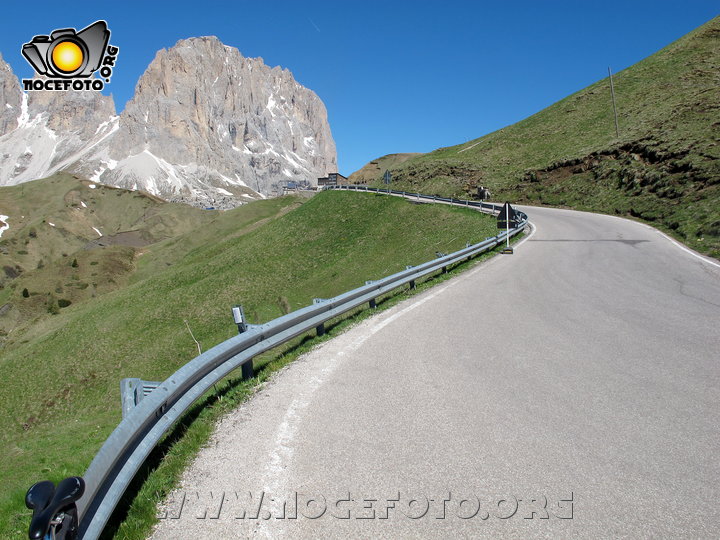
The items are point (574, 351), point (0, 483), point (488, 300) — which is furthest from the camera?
point (488, 300)

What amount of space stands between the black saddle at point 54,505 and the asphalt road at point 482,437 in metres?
0.71

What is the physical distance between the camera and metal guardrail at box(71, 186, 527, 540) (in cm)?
295

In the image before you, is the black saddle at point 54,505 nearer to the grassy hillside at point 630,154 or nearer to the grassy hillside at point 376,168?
the grassy hillside at point 630,154

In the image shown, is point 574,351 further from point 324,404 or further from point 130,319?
point 130,319

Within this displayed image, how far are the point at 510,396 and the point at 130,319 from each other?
1150 inches

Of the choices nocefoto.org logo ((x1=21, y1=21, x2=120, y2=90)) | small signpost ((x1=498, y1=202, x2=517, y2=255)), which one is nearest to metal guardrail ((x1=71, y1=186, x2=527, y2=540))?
small signpost ((x1=498, y1=202, x2=517, y2=255))

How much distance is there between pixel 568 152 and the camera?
4812 centimetres

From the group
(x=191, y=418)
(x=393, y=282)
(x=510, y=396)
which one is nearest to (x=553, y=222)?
(x=393, y=282)

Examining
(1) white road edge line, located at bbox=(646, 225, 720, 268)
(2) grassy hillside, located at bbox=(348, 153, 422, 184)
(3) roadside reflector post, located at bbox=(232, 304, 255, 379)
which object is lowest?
(3) roadside reflector post, located at bbox=(232, 304, 255, 379)

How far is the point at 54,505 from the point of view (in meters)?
2.38

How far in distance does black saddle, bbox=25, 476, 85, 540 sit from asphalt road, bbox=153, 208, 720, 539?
71cm

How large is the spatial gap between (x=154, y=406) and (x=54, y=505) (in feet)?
5.29

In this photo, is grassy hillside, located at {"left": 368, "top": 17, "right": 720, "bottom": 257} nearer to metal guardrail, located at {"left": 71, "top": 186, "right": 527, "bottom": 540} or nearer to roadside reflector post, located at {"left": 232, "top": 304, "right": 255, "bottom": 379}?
metal guardrail, located at {"left": 71, "top": 186, "right": 527, "bottom": 540}

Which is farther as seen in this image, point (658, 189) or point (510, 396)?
point (658, 189)
